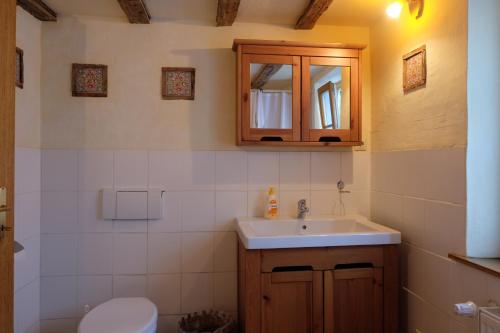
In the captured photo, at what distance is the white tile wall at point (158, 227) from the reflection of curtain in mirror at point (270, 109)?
0.24 meters

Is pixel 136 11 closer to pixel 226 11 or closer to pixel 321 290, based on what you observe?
pixel 226 11

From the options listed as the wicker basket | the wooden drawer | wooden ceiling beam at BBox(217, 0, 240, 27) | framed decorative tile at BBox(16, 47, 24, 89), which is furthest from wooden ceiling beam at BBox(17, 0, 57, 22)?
the wicker basket

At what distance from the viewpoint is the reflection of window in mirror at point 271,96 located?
Result: 1.93 m

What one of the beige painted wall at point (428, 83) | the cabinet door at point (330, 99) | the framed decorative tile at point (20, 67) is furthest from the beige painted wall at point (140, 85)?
the beige painted wall at point (428, 83)

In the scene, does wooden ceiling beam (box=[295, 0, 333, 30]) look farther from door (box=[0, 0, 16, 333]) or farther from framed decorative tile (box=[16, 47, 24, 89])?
framed decorative tile (box=[16, 47, 24, 89])

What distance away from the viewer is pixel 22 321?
5.93ft

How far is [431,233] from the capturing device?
1.58m

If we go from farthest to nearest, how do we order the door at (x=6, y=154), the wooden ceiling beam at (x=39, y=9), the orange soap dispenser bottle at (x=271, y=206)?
the orange soap dispenser bottle at (x=271, y=206), the wooden ceiling beam at (x=39, y=9), the door at (x=6, y=154)

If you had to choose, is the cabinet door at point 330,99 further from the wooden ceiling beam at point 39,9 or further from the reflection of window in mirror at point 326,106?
the wooden ceiling beam at point 39,9

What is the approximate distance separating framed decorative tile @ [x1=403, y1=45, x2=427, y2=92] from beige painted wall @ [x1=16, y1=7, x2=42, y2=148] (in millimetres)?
2036

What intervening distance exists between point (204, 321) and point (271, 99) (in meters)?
1.36

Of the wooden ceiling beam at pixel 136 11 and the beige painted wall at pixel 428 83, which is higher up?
the wooden ceiling beam at pixel 136 11

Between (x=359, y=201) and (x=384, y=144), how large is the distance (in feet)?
1.33

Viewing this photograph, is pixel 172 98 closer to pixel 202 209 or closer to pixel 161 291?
pixel 202 209
